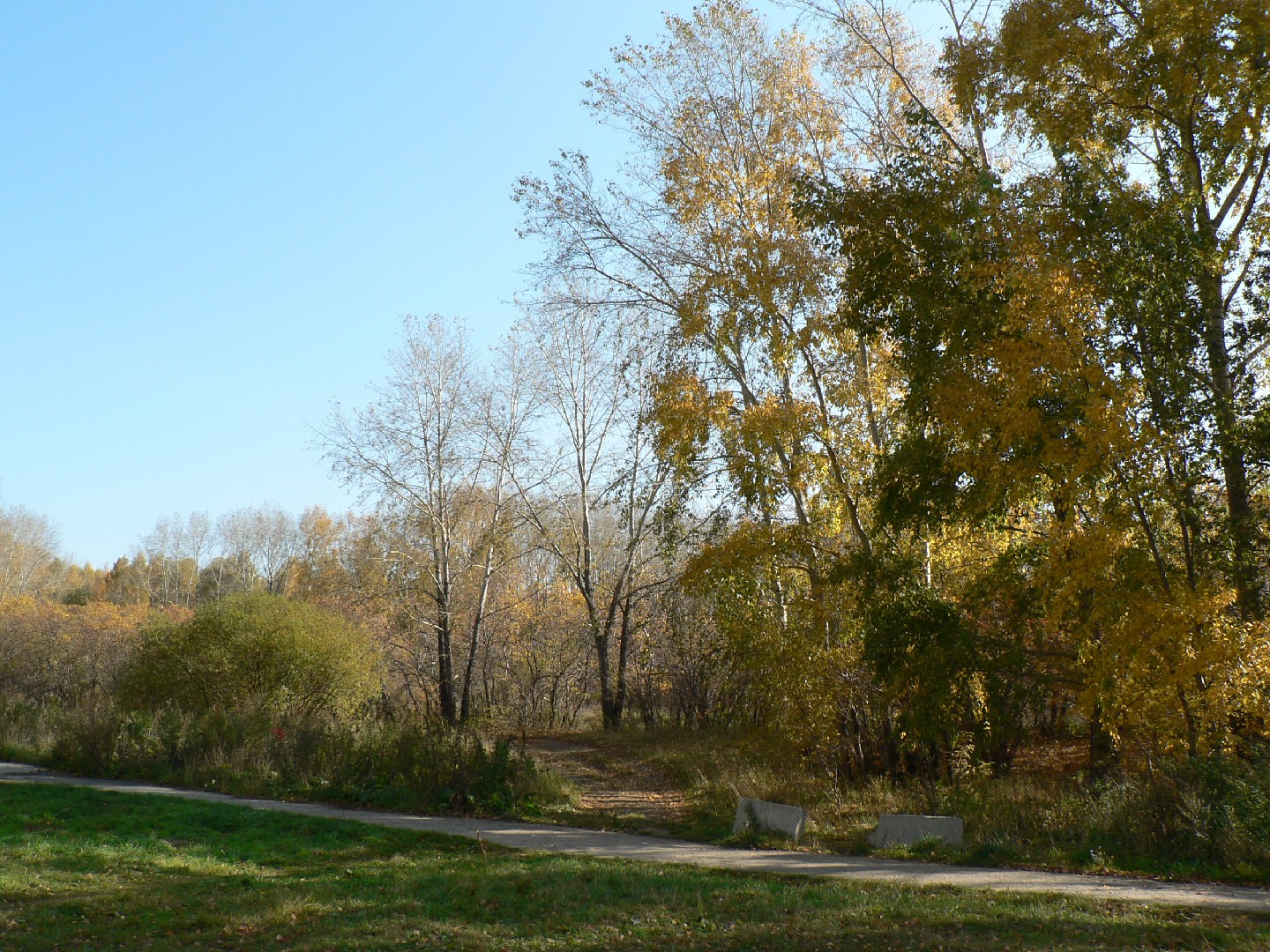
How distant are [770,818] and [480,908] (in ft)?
14.1

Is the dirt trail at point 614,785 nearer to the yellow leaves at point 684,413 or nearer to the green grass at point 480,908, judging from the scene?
the green grass at point 480,908

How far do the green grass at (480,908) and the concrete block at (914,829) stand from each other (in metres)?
1.87

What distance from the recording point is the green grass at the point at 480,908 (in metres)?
5.55

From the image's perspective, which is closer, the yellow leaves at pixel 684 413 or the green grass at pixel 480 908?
the green grass at pixel 480 908

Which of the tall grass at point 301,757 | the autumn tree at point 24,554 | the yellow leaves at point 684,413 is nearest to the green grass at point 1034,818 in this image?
the tall grass at point 301,757

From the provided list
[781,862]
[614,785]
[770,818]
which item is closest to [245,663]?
[614,785]

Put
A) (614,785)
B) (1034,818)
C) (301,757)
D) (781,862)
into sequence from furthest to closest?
(614,785), (301,757), (1034,818), (781,862)

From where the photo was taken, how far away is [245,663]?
1642cm

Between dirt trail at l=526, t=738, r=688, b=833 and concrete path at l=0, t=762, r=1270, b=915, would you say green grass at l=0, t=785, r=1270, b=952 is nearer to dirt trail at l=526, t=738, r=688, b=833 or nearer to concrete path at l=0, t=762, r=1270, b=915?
concrete path at l=0, t=762, r=1270, b=915

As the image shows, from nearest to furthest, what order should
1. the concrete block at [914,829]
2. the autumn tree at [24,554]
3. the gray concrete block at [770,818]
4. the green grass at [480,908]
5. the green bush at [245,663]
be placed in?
the green grass at [480,908], the concrete block at [914,829], the gray concrete block at [770,818], the green bush at [245,663], the autumn tree at [24,554]

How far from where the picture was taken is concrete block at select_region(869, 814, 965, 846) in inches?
345

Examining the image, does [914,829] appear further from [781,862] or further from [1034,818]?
[781,862]

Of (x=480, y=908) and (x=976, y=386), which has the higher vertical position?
(x=976, y=386)

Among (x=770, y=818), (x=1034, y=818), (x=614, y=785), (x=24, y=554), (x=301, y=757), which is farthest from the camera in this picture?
(x=24, y=554)
